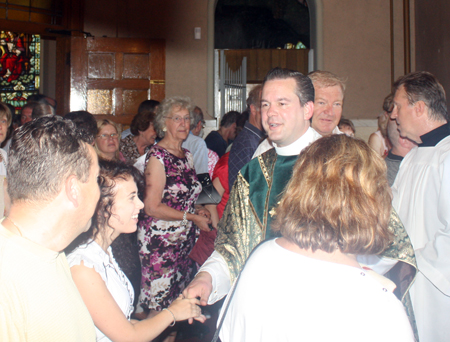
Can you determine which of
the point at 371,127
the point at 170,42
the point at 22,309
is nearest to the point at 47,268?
the point at 22,309

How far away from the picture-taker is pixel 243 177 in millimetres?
2000

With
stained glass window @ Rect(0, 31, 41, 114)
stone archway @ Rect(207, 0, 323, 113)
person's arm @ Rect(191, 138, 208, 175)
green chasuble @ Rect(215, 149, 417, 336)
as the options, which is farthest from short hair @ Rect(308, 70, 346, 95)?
stained glass window @ Rect(0, 31, 41, 114)

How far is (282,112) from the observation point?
191cm

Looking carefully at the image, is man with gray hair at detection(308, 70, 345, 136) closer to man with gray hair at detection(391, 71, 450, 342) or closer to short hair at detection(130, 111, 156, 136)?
man with gray hair at detection(391, 71, 450, 342)

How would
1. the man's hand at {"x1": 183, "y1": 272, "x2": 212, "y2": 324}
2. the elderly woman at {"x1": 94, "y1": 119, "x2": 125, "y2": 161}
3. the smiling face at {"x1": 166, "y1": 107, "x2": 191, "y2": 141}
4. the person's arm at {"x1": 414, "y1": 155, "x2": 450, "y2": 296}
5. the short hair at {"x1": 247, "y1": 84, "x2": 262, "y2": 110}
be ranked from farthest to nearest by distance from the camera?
the elderly woman at {"x1": 94, "y1": 119, "x2": 125, "y2": 161} < the smiling face at {"x1": 166, "y1": 107, "x2": 191, "y2": 141} < the short hair at {"x1": 247, "y1": 84, "x2": 262, "y2": 110} < the person's arm at {"x1": 414, "y1": 155, "x2": 450, "y2": 296} < the man's hand at {"x1": 183, "y1": 272, "x2": 212, "y2": 324}

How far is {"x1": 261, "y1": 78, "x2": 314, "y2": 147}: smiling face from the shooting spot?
191cm

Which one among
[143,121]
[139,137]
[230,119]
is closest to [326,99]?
[143,121]

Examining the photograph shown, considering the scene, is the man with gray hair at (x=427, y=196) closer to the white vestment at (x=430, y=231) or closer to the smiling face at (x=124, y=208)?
the white vestment at (x=430, y=231)

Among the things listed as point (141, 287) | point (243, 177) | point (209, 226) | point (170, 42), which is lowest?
point (141, 287)

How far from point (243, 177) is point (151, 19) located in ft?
18.5

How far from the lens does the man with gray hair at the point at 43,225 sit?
91 centimetres

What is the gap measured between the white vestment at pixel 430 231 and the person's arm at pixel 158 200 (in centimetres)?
136

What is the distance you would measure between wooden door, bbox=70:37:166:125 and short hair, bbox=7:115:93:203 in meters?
5.80

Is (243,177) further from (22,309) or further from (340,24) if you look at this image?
(340,24)
